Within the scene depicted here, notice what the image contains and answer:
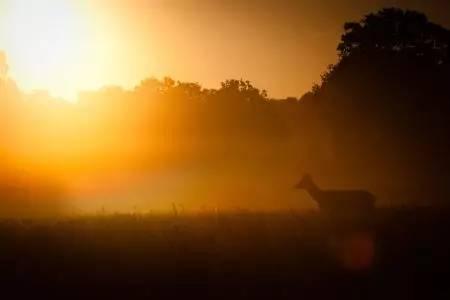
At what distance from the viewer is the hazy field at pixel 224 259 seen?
A: 1368 centimetres

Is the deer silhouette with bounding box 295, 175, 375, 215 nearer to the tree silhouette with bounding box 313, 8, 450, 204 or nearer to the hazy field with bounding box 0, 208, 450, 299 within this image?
the hazy field with bounding box 0, 208, 450, 299

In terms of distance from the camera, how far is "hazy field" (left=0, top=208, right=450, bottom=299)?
13680 millimetres

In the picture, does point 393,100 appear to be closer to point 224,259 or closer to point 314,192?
point 314,192

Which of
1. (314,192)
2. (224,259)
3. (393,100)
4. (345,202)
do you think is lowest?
(224,259)

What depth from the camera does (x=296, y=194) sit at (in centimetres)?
4534

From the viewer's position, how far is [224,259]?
15.2 metres

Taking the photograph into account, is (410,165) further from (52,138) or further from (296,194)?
(52,138)

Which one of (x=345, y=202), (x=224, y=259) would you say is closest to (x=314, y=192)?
(x=345, y=202)

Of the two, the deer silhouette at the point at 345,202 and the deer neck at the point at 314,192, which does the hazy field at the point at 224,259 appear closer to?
the deer silhouette at the point at 345,202

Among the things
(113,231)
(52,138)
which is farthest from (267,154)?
(113,231)

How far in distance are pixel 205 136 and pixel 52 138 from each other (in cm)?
1860

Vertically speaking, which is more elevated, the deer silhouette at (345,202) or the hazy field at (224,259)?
the deer silhouette at (345,202)

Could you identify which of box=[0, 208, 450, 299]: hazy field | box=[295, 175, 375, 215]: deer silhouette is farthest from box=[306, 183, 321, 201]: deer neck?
box=[0, 208, 450, 299]: hazy field

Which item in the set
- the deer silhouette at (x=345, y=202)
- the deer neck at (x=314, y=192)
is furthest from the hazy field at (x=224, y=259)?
the deer neck at (x=314, y=192)
